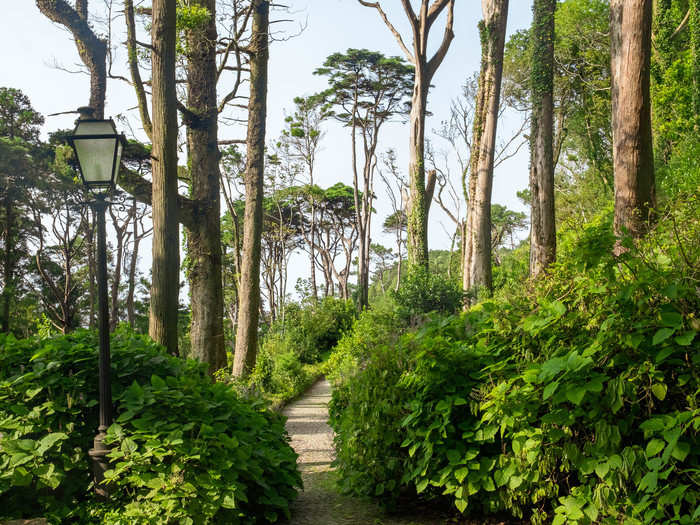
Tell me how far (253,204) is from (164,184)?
12.5 ft

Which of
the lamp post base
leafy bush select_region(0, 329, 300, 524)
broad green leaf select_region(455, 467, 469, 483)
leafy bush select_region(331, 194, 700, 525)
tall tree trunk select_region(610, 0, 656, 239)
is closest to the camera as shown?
leafy bush select_region(331, 194, 700, 525)

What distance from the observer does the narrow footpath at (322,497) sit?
13.5ft

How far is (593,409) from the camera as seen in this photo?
2973mm

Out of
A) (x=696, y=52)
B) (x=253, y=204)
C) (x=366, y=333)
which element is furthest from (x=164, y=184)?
(x=696, y=52)

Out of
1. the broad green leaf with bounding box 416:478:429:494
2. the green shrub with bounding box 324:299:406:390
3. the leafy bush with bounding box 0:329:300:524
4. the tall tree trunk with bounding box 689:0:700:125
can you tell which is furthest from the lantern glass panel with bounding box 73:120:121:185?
the tall tree trunk with bounding box 689:0:700:125

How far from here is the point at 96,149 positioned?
4.09 meters

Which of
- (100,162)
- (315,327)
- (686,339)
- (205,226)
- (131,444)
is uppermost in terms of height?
(205,226)

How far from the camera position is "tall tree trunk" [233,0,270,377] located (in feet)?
34.1

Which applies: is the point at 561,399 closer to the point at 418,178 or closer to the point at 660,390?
the point at 660,390

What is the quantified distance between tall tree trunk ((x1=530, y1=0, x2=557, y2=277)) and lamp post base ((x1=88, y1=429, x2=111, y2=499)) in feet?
32.5

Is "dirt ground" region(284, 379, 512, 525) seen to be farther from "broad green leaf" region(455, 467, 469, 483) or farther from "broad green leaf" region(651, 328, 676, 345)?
"broad green leaf" region(651, 328, 676, 345)

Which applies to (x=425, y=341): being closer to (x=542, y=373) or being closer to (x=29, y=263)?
(x=542, y=373)

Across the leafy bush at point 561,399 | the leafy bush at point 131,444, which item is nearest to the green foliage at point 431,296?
the leafy bush at point 561,399


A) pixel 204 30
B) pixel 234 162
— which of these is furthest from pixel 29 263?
pixel 204 30
